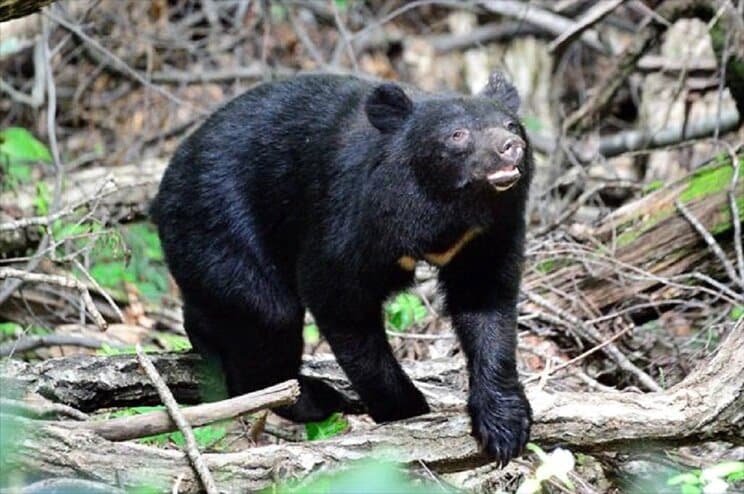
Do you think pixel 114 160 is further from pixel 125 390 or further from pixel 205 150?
pixel 125 390

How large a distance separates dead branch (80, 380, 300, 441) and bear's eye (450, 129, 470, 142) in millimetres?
1412

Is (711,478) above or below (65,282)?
below

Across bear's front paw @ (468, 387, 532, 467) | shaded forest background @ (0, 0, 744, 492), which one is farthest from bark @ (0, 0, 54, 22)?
bear's front paw @ (468, 387, 532, 467)

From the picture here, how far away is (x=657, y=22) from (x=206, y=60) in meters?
5.13

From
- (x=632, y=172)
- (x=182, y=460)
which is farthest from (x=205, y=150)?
(x=632, y=172)

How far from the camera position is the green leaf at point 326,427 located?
20.2 feet

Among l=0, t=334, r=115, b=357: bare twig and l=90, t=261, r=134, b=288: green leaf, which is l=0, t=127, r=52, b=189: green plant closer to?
l=90, t=261, r=134, b=288: green leaf

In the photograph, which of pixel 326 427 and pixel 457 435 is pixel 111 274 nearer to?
pixel 326 427

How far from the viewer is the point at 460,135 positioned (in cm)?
507

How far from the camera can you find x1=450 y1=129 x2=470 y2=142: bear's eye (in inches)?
199

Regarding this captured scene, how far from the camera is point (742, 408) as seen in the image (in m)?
4.71

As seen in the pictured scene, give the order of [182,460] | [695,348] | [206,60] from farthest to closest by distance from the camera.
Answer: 1. [206,60]
2. [695,348]
3. [182,460]

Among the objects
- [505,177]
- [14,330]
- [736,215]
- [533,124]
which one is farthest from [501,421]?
[533,124]

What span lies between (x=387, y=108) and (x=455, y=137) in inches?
16.7
